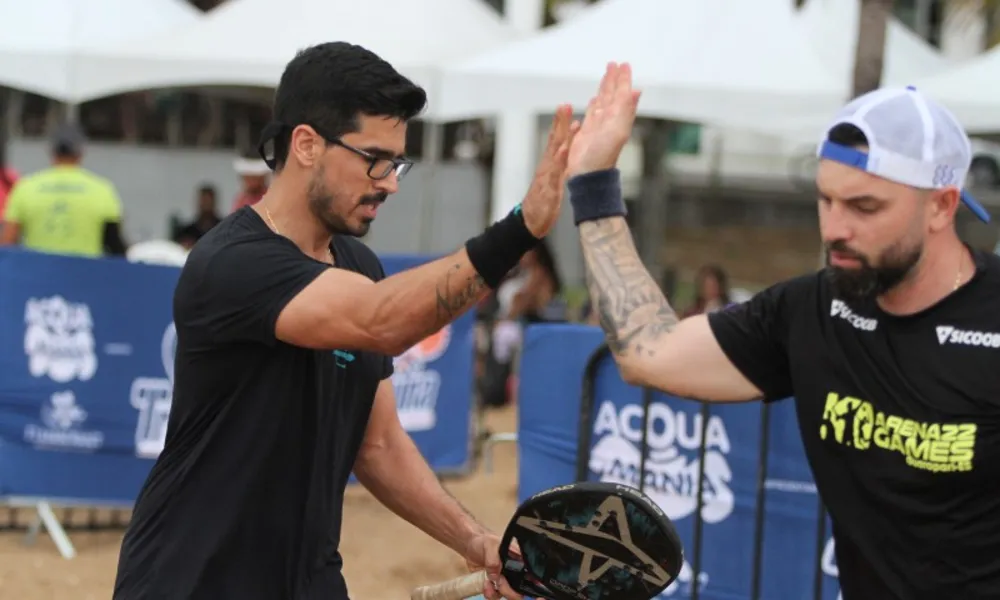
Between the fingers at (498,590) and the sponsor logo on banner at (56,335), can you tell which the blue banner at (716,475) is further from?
the sponsor logo on banner at (56,335)

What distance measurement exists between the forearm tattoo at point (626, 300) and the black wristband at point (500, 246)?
9.8 inches

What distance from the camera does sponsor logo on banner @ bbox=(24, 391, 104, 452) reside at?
7.03m

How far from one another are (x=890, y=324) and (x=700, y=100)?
7924 millimetres

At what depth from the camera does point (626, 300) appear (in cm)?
287

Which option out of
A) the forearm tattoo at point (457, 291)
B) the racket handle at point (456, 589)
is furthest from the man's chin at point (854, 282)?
the racket handle at point (456, 589)

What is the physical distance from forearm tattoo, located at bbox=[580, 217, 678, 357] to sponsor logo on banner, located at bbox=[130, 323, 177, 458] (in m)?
4.44

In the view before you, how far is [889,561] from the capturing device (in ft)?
8.46

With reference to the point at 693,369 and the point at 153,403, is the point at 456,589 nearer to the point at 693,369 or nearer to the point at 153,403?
the point at 693,369

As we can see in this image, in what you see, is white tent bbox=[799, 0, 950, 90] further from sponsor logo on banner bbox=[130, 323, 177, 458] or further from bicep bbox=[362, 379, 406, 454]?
bicep bbox=[362, 379, 406, 454]

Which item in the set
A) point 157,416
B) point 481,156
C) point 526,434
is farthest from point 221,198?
point 526,434

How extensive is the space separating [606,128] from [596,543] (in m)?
0.77

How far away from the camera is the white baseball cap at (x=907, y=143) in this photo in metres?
2.51

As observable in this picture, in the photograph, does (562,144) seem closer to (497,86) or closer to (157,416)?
(157,416)

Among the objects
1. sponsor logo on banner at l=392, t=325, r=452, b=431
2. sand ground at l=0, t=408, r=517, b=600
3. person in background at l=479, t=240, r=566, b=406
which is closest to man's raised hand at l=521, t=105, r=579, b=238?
sand ground at l=0, t=408, r=517, b=600
